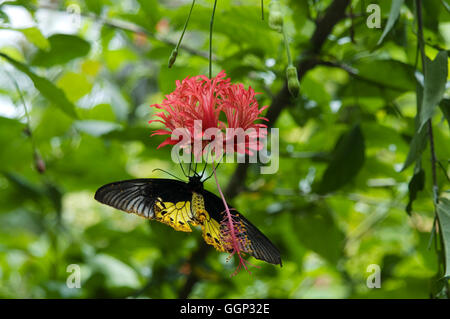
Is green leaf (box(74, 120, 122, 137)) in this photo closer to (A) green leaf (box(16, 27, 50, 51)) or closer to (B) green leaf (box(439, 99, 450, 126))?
(A) green leaf (box(16, 27, 50, 51))

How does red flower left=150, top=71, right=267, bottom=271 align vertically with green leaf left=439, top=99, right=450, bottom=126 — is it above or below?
below

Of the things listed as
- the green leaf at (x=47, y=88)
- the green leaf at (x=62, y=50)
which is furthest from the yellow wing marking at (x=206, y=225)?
the green leaf at (x=62, y=50)

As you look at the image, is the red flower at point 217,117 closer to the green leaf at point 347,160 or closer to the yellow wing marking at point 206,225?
the yellow wing marking at point 206,225

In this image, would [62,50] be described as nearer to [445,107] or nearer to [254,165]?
[254,165]

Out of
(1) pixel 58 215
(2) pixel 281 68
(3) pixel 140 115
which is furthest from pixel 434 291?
(3) pixel 140 115

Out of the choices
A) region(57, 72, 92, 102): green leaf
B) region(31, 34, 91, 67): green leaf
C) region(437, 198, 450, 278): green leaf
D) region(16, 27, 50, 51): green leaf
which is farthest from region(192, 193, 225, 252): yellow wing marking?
region(57, 72, 92, 102): green leaf

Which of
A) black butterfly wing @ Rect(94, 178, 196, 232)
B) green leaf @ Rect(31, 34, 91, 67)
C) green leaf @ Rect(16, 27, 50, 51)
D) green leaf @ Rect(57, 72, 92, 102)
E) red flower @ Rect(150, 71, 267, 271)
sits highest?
green leaf @ Rect(57, 72, 92, 102)
